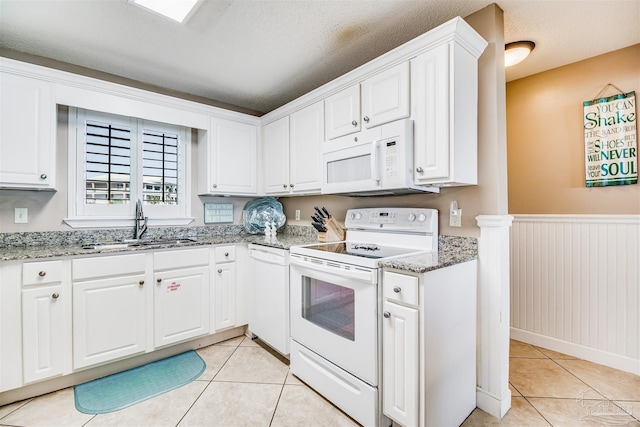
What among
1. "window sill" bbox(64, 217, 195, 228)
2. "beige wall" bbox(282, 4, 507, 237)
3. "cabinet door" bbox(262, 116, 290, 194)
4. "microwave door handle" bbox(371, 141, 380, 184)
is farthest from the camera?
"cabinet door" bbox(262, 116, 290, 194)

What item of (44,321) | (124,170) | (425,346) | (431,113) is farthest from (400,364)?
(124,170)

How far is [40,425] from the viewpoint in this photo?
164cm

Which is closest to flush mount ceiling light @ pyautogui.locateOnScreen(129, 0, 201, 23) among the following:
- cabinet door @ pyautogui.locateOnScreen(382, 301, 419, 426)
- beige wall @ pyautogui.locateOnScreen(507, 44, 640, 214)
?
cabinet door @ pyautogui.locateOnScreen(382, 301, 419, 426)

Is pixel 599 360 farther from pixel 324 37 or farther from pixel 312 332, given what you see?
pixel 324 37

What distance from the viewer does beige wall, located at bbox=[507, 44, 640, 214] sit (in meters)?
2.21

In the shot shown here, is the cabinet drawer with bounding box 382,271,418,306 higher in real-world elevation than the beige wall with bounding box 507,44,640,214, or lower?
lower

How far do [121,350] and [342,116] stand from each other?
2.33 metres

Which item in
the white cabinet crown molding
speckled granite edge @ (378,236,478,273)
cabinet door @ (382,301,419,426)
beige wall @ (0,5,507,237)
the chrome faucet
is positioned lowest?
cabinet door @ (382,301,419,426)

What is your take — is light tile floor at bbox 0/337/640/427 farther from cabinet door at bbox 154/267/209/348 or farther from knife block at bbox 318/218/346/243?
knife block at bbox 318/218/346/243

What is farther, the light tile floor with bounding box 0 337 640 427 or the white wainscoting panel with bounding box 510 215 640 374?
the white wainscoting panel with bounding box 510 215 640 374

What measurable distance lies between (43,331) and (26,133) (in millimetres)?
1316

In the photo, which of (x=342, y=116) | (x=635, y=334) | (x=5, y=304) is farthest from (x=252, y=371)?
(x=635, y=334)

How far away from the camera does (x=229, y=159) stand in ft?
9.68

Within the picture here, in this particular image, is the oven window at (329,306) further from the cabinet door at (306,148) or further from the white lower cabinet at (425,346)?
the cabinet door at (306,148)
